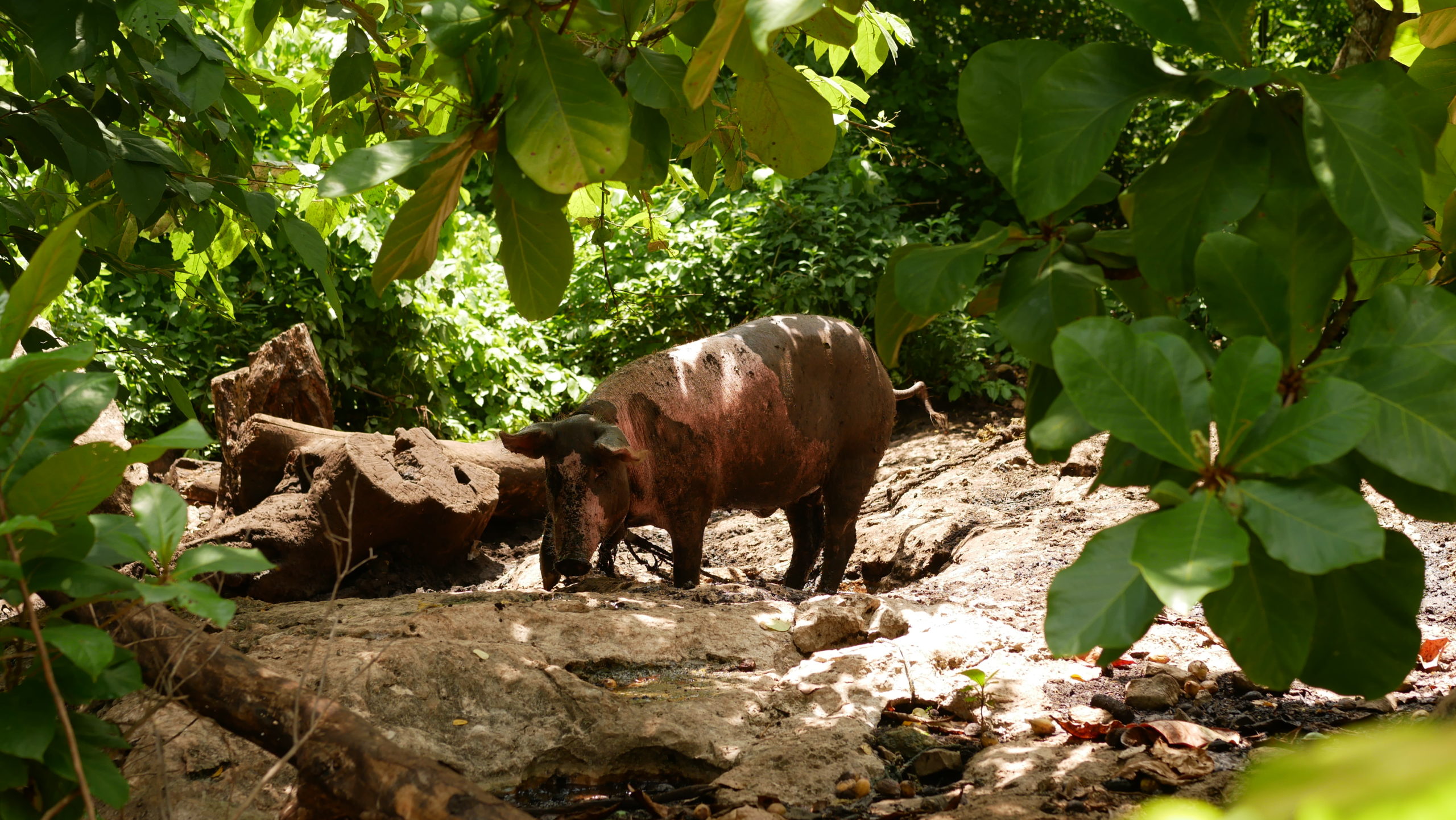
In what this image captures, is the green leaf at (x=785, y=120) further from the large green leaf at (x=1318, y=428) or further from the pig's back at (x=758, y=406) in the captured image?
the pig's back at (x=758, y=406)

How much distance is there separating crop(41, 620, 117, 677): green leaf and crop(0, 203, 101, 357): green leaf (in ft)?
1.25

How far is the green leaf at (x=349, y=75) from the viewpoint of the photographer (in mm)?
2625

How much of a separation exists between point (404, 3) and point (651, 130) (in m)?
0.49

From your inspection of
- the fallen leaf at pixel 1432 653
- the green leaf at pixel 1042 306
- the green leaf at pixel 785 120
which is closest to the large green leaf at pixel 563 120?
the green leaf at pixel 785 120

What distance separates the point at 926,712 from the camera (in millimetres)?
2809

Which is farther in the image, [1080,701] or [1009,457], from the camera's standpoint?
[1009,457]

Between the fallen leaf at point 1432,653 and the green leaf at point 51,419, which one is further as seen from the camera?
the fallen leaf at point 1432,653

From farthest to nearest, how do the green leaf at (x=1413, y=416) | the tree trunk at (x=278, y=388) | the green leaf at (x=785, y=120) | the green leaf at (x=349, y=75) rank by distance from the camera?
the tree trunk at (x=278, y=388), the green leaf at (x=349, y=75), the green leaf at (x=785, y=120), the green leaf at (x=1413, y=416)

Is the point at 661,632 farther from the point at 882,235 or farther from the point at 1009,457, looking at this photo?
the point at 882,235

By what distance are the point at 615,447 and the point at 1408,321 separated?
11.5 ft

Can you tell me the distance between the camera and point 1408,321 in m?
1.17

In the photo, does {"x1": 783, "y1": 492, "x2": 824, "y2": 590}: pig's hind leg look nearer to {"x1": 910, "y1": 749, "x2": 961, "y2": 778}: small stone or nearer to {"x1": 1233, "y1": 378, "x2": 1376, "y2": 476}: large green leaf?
{"x1": 910, "y1": 749, "x2": 961, "y2": 778}: small stone

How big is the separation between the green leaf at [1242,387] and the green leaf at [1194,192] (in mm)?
269

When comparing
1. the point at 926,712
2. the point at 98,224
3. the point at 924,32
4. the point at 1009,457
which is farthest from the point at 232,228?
the point at 924,32
